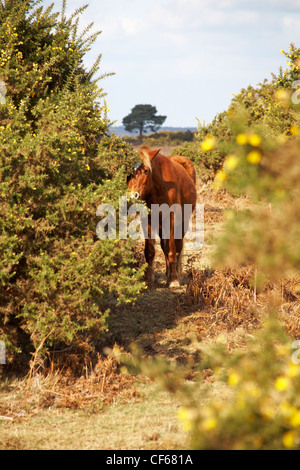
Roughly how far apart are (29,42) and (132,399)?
5.40 metres

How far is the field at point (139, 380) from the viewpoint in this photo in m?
4.55

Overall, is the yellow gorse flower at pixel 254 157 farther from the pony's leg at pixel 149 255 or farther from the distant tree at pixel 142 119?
the distant tree at pixel 142 119

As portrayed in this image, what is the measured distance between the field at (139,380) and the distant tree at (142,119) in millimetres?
108370

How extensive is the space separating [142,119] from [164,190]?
4253 inches

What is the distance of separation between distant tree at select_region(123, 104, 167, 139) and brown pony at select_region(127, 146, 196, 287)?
349ft

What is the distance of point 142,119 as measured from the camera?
114m

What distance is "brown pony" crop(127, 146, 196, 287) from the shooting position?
8117 mm

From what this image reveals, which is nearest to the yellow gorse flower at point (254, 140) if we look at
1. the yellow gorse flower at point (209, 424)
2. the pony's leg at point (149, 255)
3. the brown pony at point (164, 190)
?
the yellow gorse flower at point (209, 424)

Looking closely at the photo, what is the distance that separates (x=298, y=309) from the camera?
7.28 meters

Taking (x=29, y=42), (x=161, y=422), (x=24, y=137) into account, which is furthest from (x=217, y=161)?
(x=161, y=422)

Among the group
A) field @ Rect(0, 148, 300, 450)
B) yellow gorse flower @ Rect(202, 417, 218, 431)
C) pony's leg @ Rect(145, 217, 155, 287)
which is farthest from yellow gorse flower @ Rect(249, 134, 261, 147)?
pony's leg @ Rect(145, 217, 155, 287)

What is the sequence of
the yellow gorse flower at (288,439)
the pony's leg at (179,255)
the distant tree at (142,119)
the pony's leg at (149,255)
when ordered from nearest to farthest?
the yellow gorse flower at (288,439) → the pony's leg at (149,255) → the pony's leg at (179,255) → the distant tree at (142,119)
